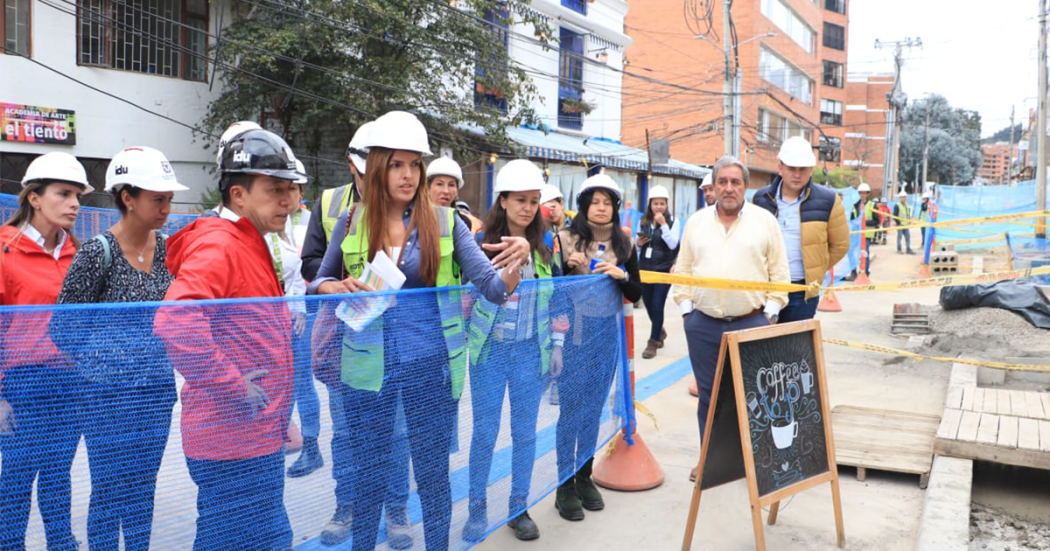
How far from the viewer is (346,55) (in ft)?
49.9

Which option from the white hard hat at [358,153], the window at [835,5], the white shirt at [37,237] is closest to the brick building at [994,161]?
the window at [835,5]

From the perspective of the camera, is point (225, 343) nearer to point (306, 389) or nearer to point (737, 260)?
point (306, 389)

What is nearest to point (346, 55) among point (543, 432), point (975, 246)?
point (543, 432)

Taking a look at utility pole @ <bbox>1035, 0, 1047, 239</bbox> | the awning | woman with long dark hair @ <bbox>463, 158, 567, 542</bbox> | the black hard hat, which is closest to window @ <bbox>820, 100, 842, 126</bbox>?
the awning

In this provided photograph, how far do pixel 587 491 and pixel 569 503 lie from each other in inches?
6.7

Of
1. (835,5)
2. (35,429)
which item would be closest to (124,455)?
(35,429)

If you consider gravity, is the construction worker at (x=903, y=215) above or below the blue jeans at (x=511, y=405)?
above

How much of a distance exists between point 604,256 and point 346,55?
11.8 m

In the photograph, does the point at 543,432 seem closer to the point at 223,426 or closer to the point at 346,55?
the point at 223,426

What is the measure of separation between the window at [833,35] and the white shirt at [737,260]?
65760 millimetres

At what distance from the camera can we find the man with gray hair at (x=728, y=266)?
181 inches

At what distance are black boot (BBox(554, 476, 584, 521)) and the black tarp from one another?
305 inches

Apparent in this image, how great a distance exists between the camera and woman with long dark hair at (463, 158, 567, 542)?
130 inches

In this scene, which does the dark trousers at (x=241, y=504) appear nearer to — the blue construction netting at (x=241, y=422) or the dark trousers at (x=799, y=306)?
the blue construction netting at (x=241, y=422)
